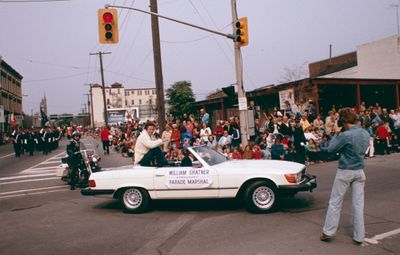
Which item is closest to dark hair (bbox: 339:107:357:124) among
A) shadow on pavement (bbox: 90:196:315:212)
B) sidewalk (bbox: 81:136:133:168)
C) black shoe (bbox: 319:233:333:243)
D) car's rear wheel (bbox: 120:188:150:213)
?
black shoe (bbox: 319:233:333:243)

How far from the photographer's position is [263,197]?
793 cm

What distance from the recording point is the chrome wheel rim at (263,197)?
7875mm

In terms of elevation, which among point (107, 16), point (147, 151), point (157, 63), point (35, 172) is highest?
point (107, 16)

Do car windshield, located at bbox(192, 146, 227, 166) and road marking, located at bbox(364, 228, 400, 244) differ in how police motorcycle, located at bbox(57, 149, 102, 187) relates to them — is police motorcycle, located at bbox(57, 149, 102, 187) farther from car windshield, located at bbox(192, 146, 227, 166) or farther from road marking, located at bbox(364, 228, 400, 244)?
road marking, located at bbox(364, 228, 400, 244)

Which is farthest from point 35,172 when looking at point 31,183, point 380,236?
point 380,236

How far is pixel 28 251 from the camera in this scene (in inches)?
249

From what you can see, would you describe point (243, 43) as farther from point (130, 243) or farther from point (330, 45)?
point (330, 45)

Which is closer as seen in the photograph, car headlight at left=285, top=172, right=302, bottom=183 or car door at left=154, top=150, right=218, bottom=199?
car headlight at left=285, top=172, right=302, bottom=183

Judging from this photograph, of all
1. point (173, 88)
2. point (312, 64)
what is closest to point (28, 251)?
point (173, 88)

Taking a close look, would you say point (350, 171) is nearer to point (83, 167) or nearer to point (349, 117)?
point (349, 117)

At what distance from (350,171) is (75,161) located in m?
9.26

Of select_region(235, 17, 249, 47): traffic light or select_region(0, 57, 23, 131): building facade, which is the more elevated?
select_region(0, 57, 23, 131): building facade

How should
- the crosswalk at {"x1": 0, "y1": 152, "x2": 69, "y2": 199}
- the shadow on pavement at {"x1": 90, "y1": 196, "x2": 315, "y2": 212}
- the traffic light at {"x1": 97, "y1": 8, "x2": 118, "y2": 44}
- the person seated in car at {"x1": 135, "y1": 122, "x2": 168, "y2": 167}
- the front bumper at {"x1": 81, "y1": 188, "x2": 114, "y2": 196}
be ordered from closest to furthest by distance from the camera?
the shadow on pavement at {"x1": 90, "y1": 196, "x2": 315, "y2": 212}, the front bumper at {"x1": 81, "y1": 188, "x2": 114, "y2": 196}, the person seated in car at {"x1": 135, "y1": 122, "x2": 168, "y2": 167}, the crosswalk at {"x1": 0, "y1": 152, "x2": 69, "y2": 199}, the traffic light at {"x1": 97, "y1": 8, "x2": 118, "y2": 44}

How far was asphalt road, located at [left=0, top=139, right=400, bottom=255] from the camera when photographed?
5.93m
